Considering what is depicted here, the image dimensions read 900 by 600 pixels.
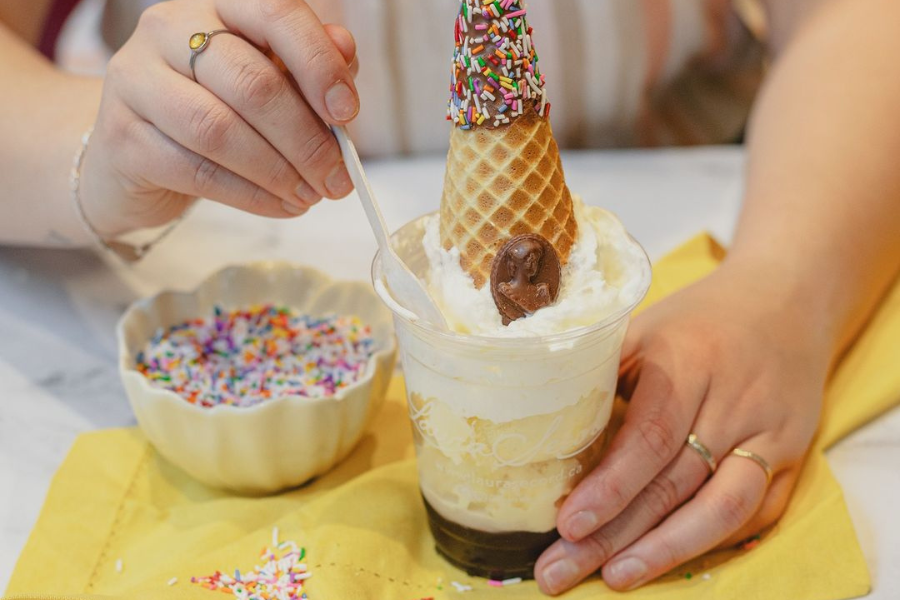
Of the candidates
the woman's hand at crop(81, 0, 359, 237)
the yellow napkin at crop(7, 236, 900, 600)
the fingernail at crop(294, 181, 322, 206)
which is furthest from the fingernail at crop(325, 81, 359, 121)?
the yellow napkin at crop(7, 236, 900, 600)

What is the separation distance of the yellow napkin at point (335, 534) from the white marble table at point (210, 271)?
3 cm

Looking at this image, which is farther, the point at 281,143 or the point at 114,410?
the point at 114,410

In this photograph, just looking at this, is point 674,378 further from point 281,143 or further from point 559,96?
point 559,96

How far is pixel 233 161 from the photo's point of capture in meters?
0.80

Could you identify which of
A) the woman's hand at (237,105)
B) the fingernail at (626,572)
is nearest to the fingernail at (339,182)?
the woman's hand at (237,105)

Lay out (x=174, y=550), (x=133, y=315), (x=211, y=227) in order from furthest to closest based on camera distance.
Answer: (x=211, y=227) < (x=133, y=315) < (x=174, y=550)

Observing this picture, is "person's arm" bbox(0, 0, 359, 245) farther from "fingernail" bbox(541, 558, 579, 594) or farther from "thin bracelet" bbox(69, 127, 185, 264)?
"fingernail" bbox(541, 558, 579, 594)

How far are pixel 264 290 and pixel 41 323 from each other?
33cm

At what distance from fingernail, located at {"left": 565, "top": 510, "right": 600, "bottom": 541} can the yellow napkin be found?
0.06 metres

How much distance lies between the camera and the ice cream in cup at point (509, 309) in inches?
26.2

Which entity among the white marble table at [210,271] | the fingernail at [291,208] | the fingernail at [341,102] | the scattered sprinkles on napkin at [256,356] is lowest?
the white marble table at [210,271]

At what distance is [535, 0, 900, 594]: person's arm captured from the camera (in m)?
0.77

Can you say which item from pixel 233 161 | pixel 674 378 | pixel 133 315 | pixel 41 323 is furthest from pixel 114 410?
pixel 674 378

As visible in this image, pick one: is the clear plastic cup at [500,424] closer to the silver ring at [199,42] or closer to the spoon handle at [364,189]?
the spoon handle at [364,189]
